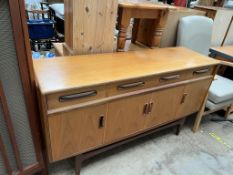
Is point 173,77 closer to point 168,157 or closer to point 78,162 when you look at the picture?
point 168,157

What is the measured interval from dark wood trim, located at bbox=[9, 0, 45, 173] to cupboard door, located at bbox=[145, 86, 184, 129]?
2.53 ft

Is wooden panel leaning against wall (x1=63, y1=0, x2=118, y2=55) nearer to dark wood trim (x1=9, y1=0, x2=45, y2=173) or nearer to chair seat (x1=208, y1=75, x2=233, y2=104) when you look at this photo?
dark wood trim (x1=9, y1=0, x2=45, y2=173)

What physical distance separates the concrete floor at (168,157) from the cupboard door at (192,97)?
30 cm

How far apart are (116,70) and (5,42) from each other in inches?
24.2

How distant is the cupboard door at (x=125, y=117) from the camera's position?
123cm

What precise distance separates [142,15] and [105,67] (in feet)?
1.84

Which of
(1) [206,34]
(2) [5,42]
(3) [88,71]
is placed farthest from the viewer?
(1) [206,34]

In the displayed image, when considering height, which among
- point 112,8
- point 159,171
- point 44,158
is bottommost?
point 159,171

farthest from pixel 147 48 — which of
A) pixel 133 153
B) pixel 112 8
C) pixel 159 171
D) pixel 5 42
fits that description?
pixel 5 42

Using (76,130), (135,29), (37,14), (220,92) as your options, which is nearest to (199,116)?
(220,92)

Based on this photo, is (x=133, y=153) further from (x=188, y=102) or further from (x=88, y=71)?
(x=88, y=71)

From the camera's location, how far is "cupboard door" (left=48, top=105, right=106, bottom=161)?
106 centimetres

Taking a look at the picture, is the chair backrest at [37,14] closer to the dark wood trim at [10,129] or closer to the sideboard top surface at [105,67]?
the sideboard top surface at [105,67]

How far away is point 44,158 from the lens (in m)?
1.26
